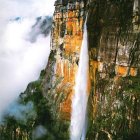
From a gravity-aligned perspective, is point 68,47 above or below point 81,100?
above

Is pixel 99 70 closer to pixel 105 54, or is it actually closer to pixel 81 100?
pixel 105 54

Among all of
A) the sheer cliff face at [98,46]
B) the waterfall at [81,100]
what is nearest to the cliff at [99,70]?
the sheer cliff face at [98,46]

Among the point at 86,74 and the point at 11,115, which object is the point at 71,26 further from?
the point at 11,115

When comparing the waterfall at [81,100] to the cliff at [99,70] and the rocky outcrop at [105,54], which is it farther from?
the rocky outcrop at [105,54]

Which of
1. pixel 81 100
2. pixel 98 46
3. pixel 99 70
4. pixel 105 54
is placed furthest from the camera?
pixel 81 100

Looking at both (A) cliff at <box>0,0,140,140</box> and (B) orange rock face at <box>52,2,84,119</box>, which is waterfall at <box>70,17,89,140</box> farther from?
(B) orange rock face at <box>52,2,84,119</box>

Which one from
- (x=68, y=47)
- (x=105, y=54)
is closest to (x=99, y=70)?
(x=105, y=54)

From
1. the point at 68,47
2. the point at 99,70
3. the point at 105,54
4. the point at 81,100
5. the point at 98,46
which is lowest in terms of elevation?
the point at 81,100

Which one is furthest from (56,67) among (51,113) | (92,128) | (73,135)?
(92,128)
